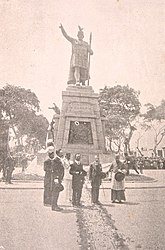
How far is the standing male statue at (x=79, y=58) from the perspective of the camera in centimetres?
353

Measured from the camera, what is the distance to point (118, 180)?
3.74 metres

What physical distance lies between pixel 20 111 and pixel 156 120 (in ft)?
6.83

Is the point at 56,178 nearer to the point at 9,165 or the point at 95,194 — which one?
the point at 95,194

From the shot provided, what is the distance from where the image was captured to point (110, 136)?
19.0 ft

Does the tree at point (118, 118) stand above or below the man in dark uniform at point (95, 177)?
above

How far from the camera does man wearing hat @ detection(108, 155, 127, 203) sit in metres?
3.47

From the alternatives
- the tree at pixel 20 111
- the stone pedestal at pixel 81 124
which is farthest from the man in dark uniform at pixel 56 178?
the stone pedestal at pixel 81 124

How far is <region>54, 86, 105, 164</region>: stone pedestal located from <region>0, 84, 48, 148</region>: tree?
392mm

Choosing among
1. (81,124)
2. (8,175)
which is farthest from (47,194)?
(81,124)

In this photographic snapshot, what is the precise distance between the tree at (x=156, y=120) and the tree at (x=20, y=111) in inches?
50.9

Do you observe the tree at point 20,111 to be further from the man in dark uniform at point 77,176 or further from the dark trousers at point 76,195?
the dark trousers at point 76,195

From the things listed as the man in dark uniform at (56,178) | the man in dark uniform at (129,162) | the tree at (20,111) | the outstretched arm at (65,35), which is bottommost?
the man in dark uniform at (56,178)

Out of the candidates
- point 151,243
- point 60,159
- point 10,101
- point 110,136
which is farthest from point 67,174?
point 110,136

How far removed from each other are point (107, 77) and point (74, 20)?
0.69 m
